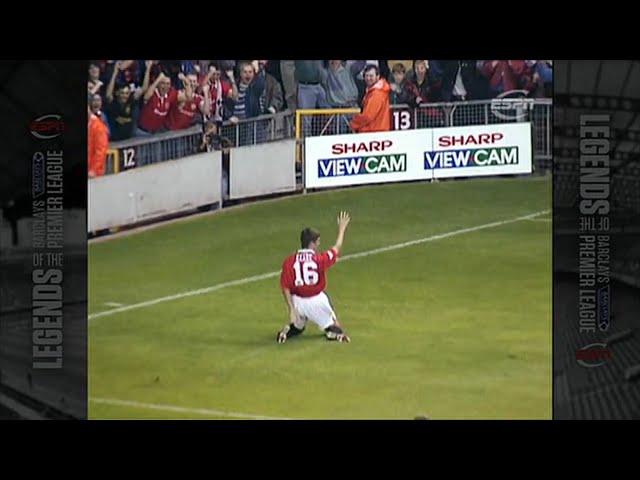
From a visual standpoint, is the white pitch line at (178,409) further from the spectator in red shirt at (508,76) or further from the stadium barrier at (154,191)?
the spectator in red shirt at (508,76)

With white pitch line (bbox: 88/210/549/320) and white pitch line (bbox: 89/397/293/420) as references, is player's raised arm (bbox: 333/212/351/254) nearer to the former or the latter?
white pitch line (bbox: 88/210/549/320)

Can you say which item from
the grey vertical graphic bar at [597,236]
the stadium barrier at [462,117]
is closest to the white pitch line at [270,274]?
the grey vertical graphic bar at [597,236]

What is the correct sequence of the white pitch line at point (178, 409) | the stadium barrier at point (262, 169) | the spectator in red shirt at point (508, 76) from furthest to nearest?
1. the stadium barrier at point (262, 169)
2. the spectator in red shirt at point (508, 76)
3. the white pitch line at point (178, 409)

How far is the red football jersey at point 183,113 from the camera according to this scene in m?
7.52

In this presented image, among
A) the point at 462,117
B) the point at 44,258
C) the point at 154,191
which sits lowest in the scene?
the point at 44,258

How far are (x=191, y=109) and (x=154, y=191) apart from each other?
1.46 feet

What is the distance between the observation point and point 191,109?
24.8 ft

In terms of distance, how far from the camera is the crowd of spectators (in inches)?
293

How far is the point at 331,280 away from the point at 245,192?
62 centimetres

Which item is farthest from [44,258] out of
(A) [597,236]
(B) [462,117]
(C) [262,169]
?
(A) [597,236]

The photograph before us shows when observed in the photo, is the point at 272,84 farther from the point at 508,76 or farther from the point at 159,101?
the point at 508,76

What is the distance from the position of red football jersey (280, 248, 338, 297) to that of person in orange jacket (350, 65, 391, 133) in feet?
2.08

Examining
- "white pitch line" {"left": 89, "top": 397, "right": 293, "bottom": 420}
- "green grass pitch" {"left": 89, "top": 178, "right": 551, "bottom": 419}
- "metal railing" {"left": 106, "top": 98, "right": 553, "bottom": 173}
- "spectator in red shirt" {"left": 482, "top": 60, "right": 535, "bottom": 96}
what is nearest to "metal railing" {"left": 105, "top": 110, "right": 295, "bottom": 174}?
"metal railing" {"left": 106, "top": 98, "right": 553, "bottom": 173}

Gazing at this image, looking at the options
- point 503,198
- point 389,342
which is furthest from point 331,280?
point 503,198
